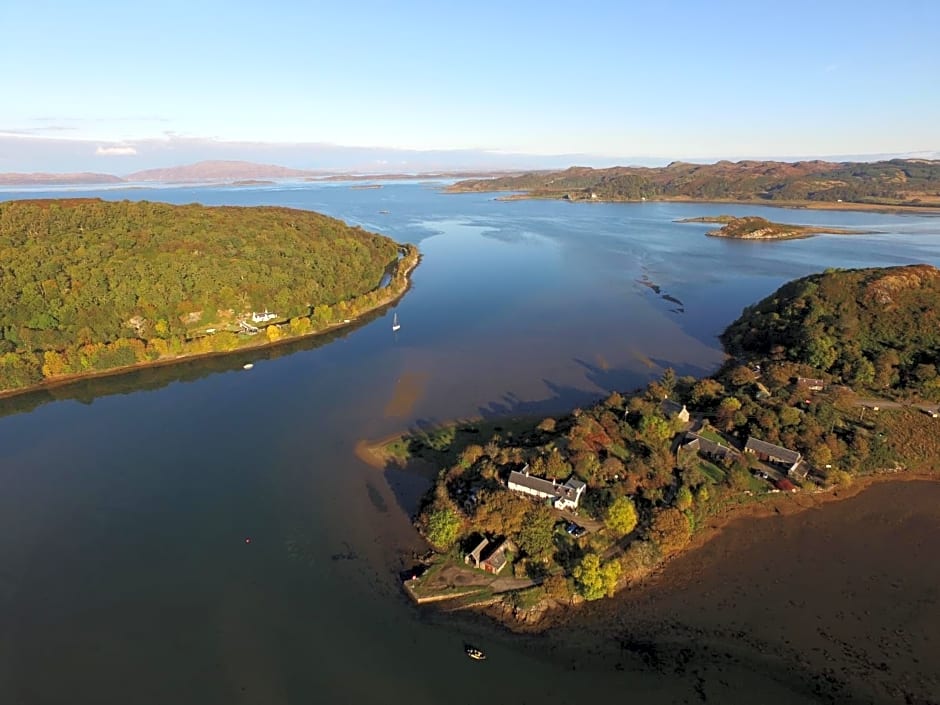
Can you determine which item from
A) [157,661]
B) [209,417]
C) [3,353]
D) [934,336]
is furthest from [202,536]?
[934,336]

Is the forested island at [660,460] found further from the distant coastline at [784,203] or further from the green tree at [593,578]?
the distant coastline at [784,203]

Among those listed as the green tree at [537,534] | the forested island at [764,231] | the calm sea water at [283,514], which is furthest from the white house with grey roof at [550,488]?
the forested island at [764,231]

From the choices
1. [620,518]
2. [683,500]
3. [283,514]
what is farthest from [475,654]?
[283,514]

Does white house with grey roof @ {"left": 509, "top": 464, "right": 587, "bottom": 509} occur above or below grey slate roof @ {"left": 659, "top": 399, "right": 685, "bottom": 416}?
below

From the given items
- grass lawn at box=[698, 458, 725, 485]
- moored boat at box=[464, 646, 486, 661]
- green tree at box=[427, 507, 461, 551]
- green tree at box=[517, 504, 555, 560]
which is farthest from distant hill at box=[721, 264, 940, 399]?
moored boat at box=[464, 646, 486, 661]

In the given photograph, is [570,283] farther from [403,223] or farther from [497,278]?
[403,223]

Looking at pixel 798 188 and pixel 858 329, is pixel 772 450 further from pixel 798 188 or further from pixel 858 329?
pixel 798 188

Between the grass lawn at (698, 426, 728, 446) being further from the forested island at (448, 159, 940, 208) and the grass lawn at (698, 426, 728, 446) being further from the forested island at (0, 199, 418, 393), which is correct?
the forested island at (448, 159, 940, 208)
